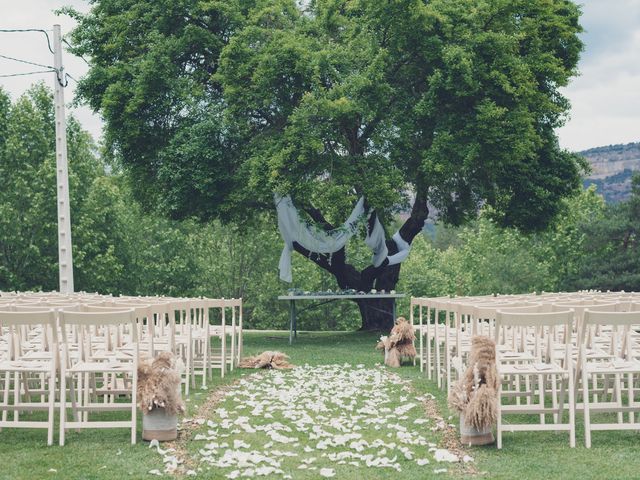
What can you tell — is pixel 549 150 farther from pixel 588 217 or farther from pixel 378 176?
pixel 588 217

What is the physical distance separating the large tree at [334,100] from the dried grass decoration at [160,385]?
1201 centimetres

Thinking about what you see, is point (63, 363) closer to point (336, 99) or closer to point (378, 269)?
point (336, 99)

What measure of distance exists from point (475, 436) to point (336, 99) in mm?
13534

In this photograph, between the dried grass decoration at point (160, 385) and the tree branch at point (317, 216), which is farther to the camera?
the tree branch at point (317, 216)

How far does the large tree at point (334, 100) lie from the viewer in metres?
20.0

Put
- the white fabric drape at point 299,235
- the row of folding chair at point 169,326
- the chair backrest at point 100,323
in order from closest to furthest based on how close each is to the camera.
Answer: the chair backrest at point 100,323, the row of folding chair at point 169,326, the white fabric drape at point 299,235

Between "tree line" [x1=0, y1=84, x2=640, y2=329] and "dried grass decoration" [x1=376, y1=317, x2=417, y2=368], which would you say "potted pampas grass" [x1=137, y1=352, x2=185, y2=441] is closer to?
"dried grass decoration" [x1=376, y1=317, x2=417, y2=368]

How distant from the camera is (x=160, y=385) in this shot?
723cm

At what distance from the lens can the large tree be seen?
2000 cm

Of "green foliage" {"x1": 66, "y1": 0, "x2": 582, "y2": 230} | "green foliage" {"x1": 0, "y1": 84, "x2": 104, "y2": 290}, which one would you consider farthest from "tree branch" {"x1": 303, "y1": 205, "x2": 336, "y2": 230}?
"green foliage" {"x1": 0, "y1": 84, "x2": 104, "y2": 290}

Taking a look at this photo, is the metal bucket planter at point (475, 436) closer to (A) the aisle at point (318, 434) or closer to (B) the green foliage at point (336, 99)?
(A) the aisle at point (318, 434)

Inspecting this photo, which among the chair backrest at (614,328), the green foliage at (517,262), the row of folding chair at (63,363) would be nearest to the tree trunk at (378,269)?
the chair backrest at (614,328)

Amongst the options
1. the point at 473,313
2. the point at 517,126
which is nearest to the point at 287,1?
the point at 517,126

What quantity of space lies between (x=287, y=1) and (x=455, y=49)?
4.84 m
